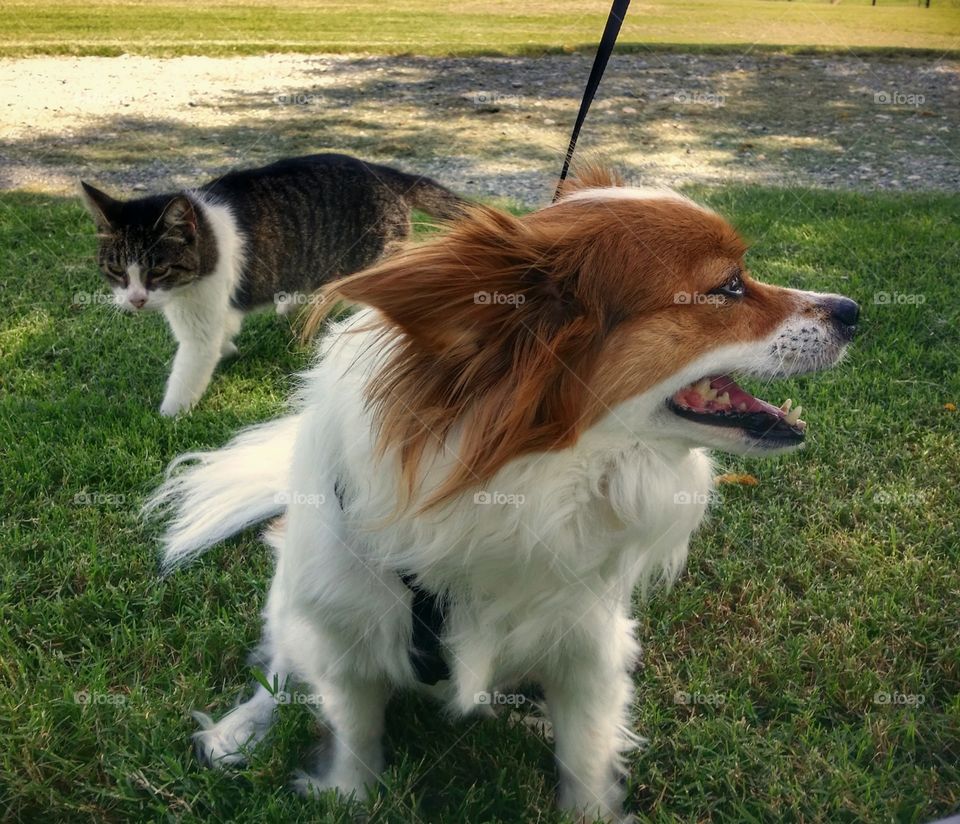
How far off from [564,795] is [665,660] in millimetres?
587

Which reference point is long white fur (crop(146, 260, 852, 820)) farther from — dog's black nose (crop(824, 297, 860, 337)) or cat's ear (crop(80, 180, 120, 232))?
cat's ear (crop(80, 180, 120, 232))

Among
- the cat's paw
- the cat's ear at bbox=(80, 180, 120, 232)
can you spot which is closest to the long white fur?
the cat's paw

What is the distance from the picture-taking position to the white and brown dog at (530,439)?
1684 millimetres

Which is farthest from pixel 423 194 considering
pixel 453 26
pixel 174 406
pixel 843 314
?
pixel 453 26

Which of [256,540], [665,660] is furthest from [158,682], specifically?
[665,660]

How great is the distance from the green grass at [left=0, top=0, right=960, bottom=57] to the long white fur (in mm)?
10677

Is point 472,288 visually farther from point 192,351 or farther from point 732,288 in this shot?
point 192,351

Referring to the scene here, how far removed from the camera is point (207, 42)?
12242mm

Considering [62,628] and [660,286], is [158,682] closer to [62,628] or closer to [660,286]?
[62,628]

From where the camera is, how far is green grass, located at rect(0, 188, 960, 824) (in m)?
2.26

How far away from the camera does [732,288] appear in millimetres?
1924

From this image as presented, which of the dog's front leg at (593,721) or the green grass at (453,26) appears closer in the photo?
the dog's front leg at (593,721)

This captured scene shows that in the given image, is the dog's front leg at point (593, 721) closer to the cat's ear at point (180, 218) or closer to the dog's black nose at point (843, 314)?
the dog's black nose at point (843, 314)

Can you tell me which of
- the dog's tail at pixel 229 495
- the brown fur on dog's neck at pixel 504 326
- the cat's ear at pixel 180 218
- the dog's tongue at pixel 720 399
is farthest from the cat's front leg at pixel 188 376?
the dog's tongue at pixel 720 399
